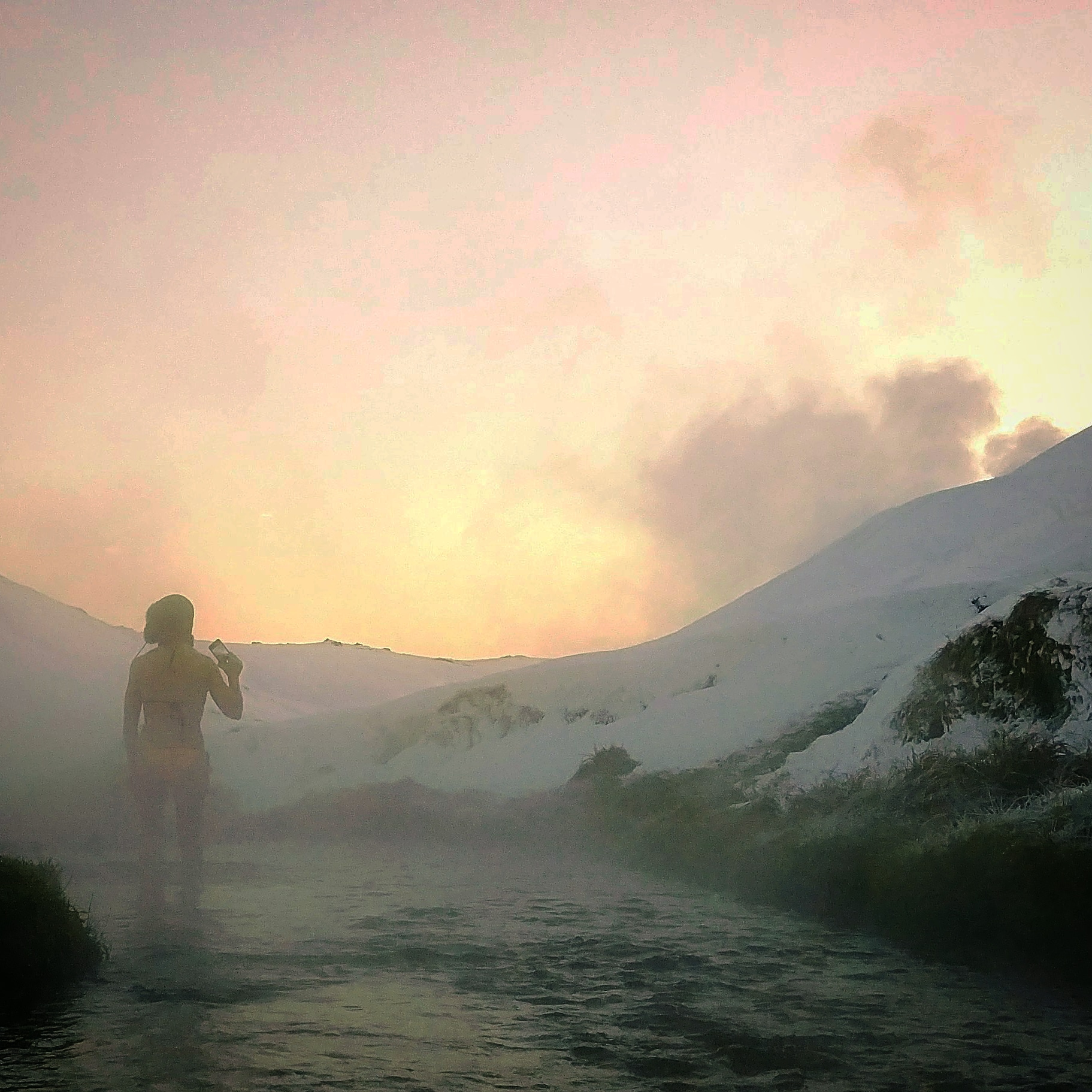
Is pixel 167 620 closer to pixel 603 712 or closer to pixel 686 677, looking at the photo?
pixel 603 712

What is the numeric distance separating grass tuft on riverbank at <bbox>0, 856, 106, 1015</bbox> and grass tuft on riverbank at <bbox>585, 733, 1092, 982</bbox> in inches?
288

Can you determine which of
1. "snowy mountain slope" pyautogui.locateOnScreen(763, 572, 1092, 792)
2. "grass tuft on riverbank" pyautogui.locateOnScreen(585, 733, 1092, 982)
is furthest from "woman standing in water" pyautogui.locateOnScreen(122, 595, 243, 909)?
"snowy mountain slope" pyautogui.locateOnScreen(763, 572, 1092, 792)

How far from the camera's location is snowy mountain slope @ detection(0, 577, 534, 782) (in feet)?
89.5

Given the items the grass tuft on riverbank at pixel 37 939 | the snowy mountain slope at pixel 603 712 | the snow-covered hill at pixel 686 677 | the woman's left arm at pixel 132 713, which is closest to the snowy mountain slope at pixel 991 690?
the snow-covered hill at pixel 686 677

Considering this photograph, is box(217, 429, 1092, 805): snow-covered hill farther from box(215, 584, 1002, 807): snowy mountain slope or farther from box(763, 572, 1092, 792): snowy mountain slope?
box(763, 572, 1092, 792): snowy mountain slope

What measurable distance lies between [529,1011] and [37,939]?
377 centimetres

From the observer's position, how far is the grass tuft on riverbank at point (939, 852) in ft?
30.4

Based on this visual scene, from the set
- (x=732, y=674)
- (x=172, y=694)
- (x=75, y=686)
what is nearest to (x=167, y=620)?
(x=172, y=694)

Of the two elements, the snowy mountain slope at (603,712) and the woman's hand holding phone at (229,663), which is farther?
the snowy mountain slope at (603,712)

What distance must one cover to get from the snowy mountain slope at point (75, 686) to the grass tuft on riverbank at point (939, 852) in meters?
18.0

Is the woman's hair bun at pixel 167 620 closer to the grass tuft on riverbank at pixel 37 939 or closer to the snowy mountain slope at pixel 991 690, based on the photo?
the grass tuft on riverbank at pixel 37 939

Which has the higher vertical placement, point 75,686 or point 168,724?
point 75,686

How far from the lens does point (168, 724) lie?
11.4 metres

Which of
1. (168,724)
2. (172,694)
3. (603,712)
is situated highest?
(172,694)
